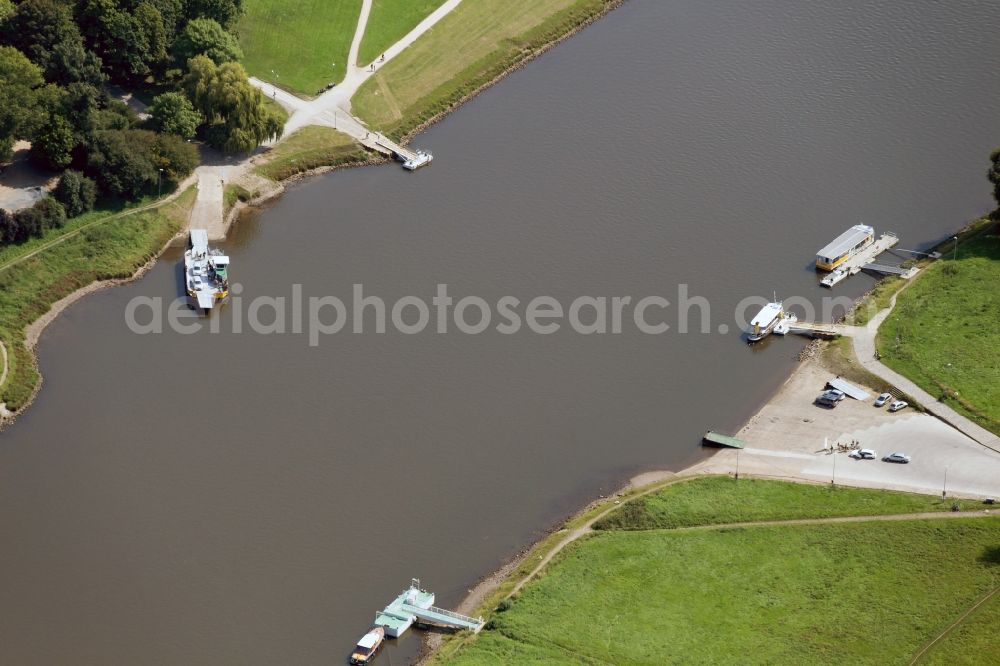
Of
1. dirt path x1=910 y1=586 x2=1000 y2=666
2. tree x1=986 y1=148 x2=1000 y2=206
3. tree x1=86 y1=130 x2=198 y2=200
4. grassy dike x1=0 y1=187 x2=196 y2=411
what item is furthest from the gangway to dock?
tree x1=86 y1=130 x2=198 y2=200

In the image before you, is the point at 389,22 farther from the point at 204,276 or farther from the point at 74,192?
the point at 204,276

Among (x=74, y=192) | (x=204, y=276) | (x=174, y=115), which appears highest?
(x=174, y=115)

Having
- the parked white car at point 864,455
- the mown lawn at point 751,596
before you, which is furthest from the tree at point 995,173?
the mown lawn at point 751,596

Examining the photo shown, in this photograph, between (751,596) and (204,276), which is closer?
(751,596)

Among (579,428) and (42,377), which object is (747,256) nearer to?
(579,428)

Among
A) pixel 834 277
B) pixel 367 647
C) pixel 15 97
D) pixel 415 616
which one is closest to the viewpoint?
pixel 367 647

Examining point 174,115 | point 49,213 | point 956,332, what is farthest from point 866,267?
point 49,213

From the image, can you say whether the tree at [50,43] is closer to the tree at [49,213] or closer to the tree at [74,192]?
the tree at [74,192]

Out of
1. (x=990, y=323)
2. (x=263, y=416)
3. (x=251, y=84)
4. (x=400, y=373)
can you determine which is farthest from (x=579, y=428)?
(x=251, y=84)
